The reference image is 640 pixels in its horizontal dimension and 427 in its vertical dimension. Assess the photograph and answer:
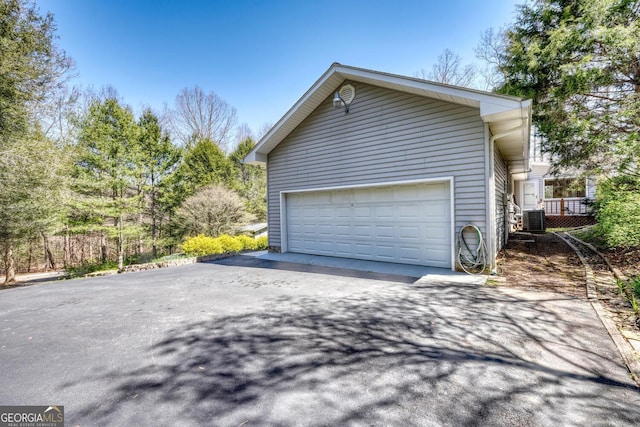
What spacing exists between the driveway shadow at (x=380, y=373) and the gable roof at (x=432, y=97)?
3.35 metres

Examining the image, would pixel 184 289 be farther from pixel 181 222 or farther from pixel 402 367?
pixel 181 222

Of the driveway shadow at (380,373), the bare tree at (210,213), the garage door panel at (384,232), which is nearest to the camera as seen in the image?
the driveway shadow at (380,373)

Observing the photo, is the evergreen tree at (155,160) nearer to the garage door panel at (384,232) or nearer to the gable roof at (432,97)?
the gable roof at (432,97)

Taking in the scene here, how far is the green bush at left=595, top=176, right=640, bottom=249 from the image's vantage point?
16.8 ft

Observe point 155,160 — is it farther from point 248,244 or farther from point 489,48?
point 489,48

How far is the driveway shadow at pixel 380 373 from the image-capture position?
1.86m

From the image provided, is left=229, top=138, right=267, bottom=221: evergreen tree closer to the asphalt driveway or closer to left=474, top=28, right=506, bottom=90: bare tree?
left=474, top=28, right=506, bottom=90: bare tree

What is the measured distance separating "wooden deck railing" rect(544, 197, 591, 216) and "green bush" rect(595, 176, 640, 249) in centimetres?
960

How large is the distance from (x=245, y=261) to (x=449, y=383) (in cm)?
670

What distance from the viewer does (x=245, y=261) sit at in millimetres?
8102

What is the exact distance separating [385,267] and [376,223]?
1.20 metres

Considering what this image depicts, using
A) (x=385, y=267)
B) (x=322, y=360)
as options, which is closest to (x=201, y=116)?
(x=385, y=267)

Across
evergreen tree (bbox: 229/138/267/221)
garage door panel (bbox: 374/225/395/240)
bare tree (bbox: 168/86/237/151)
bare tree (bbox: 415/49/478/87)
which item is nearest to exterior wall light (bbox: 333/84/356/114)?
garage door panel (bbox: 374/225/395/240)
